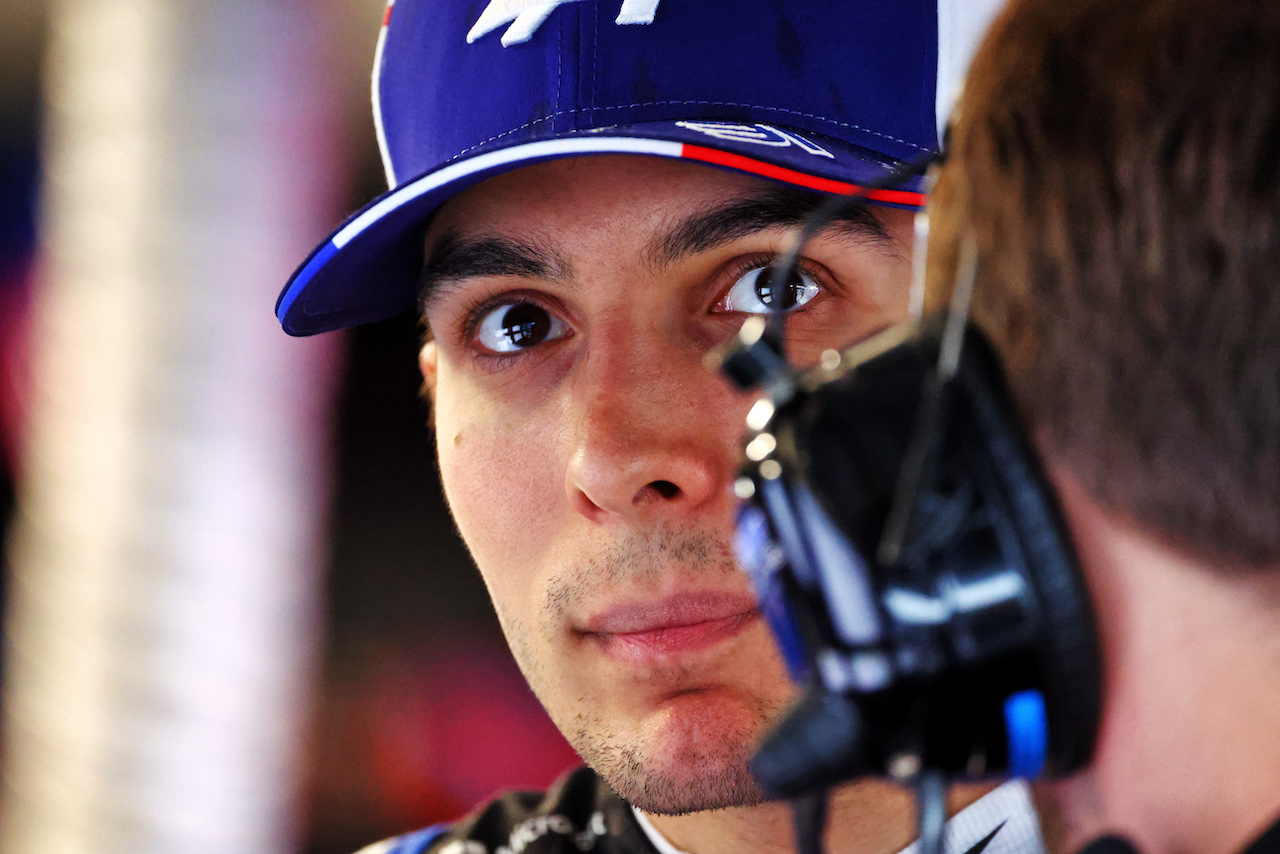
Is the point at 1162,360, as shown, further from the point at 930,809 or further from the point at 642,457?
the point at 642,457

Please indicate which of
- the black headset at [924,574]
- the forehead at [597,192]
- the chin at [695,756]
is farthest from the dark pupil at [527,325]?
the black headset at [924,574]

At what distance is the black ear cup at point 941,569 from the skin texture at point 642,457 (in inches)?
18.6

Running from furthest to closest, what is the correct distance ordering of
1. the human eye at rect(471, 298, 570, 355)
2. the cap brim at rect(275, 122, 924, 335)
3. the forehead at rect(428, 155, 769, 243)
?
the human eye at rect(471, 298, 570, 355)
the forehead at rect(428, 155, 769, 243)
the cap brim at rect(275, 122, 924, 335)

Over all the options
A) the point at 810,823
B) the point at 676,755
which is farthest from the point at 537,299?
the point at 810,823

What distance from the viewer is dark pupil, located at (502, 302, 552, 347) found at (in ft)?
4.14

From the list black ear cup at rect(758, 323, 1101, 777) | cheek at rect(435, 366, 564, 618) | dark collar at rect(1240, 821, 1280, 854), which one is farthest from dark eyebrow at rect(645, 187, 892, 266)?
dark collar at rect(1240, 821, 1280, 854)

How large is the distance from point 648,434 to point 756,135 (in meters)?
0.27

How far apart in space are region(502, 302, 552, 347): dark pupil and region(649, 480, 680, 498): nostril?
0.28 metres

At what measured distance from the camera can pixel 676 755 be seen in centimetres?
109

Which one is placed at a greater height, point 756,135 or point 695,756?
point 756,135

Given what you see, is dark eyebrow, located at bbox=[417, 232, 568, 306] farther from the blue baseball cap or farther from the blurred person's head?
the blurred person's head

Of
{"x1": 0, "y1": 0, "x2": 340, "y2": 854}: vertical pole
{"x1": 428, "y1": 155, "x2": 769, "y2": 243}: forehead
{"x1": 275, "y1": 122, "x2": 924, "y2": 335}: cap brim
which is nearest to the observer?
{"x1": 275, "y1": 122, "x2": 924, "y2": 335}: cap brim

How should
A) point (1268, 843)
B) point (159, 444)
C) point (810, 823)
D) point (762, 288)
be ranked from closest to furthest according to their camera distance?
1. point (1268, 843)
2. point (810, 823)
3. point (762, 288)
4. point (159, 444)

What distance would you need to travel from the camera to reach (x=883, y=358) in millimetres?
582
